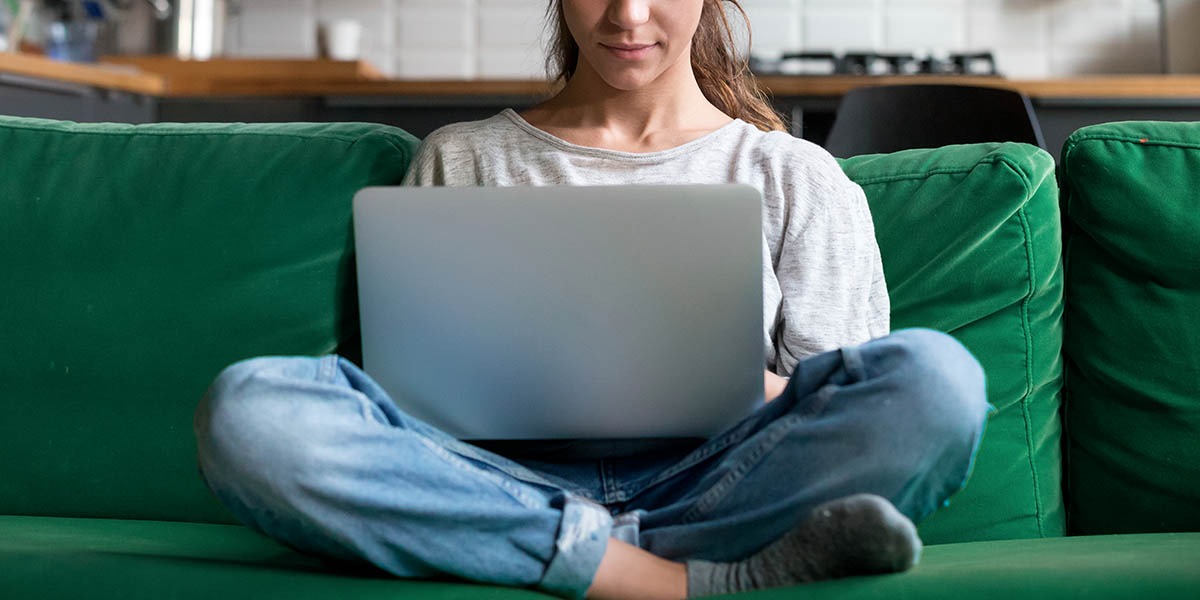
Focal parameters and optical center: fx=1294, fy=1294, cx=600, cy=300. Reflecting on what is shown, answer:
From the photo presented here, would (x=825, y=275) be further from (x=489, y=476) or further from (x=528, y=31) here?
(x=528, y=31)

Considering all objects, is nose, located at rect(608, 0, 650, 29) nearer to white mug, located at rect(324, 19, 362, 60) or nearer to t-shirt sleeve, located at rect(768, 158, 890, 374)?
t-shirt sleeve, located at rect(768, 158, 890, 374)

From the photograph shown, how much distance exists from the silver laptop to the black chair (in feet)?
4.81

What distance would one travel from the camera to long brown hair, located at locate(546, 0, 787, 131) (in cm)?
172

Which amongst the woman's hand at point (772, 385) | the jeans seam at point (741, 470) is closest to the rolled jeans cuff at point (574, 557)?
the jeans seam at point (741, 470)

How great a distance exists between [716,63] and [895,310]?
507 mm

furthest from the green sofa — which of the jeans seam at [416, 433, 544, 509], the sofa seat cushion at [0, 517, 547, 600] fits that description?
the jeans seam at [416, 433, 544, 509]

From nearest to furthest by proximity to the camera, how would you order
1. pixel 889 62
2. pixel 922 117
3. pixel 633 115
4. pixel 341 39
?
pixel 633 115
pixel 922 117
pixel 889 62
pixel 341 39

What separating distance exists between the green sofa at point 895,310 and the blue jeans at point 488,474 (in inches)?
12.1

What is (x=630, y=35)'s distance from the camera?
1.46m

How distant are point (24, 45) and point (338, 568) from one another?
11.1 feet

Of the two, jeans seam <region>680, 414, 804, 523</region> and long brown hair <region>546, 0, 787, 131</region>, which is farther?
long brown hair <region>546, 0, 787, 131</region>

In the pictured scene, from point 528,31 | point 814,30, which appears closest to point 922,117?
point 814,30

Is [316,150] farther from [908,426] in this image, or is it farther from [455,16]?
[455,16]

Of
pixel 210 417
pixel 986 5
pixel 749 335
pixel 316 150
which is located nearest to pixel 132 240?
pixel 316 150
